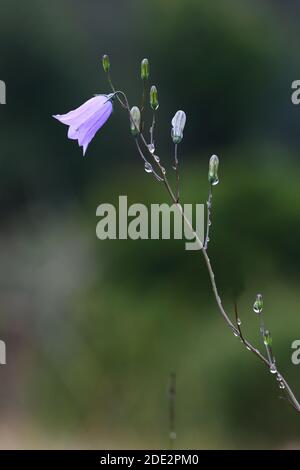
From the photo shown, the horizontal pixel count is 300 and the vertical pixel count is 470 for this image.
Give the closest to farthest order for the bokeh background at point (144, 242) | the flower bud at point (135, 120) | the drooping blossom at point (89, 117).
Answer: the flower bud at point (135, 120) → the drooping blossom at point (89, 117) → the bokeh background at point (144, 242)

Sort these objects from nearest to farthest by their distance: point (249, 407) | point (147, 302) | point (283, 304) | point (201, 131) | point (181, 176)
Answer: point (249, 407) < point (283, 304) < point (147, 302) < point (181, 176) < point (201, 131)

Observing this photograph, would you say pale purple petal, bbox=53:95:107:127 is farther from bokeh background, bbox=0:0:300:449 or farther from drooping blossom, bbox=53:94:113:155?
bokeh background, bbox=0:0:300:449

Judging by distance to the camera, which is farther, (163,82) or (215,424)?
(163,82)

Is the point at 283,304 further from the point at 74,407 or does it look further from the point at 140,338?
the point at 74,407

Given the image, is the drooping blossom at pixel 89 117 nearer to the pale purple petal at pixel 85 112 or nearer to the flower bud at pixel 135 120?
the pale purple petal at pixel 85 112

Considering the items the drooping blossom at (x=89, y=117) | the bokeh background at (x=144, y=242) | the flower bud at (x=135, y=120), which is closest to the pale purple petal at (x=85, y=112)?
the drooping blossom at (x=89, y=117)

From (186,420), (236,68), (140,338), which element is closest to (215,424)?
(186,420)

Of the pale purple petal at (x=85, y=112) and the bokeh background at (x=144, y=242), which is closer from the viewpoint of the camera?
the pale purple petal at (x=85, y=112)
